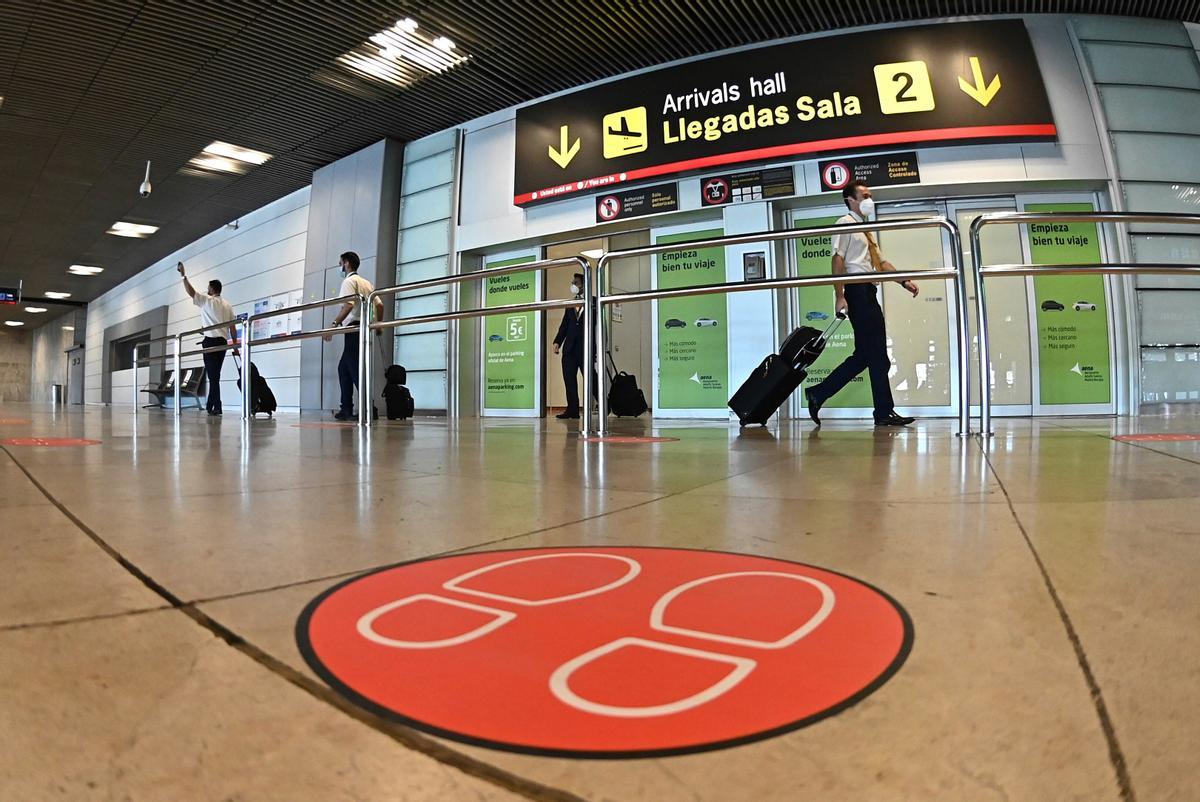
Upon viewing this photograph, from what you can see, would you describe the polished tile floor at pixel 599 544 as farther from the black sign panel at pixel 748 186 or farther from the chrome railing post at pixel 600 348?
the black sign panel at pixel 748 186

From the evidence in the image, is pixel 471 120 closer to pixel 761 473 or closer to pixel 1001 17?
pixel 1001 17

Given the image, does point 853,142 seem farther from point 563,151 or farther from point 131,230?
point 131,230

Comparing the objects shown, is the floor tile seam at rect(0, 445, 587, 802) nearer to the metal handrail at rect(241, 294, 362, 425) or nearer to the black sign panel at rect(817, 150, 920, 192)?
the metal handrail at rect(241, 294, 362, 425)

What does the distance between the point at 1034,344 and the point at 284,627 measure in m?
7.34

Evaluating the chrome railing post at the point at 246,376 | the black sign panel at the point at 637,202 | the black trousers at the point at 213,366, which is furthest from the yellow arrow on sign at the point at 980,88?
the black trousers at the point at 213,366

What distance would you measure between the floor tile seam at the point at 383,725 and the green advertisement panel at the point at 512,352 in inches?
285

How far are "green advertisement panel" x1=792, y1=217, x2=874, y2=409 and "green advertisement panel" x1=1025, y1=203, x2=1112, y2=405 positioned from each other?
68.6 inches

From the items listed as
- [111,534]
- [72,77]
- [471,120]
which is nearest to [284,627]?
[111,534]

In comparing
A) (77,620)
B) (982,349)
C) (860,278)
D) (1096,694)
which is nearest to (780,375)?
(860,278)

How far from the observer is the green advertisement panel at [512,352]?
313 inches

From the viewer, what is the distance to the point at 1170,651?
1.72 feet

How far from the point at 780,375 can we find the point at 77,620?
3758 mm

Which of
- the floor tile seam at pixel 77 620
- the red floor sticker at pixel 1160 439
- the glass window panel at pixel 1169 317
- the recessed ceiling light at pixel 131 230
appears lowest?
the floor tile seam at pixel 77 620

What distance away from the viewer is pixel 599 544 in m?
0.94
